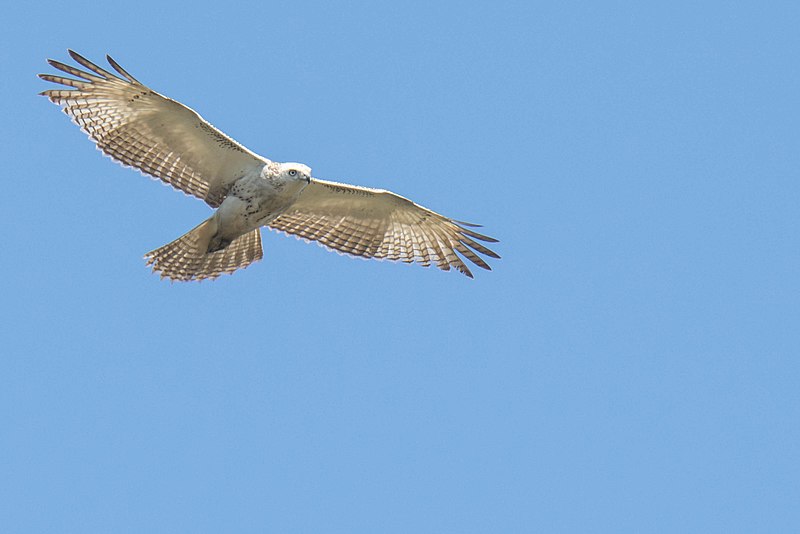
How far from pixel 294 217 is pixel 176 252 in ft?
5.31

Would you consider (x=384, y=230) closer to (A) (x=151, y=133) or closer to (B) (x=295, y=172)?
(B) (x=295, y=172)

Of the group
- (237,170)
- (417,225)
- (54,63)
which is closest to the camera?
(54,63)

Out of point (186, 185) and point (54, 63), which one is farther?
point (186, 185)

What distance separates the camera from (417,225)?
19.1 metres

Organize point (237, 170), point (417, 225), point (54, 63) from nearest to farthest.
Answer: point (54, 63) → point (237, 170) → point (417, 225)

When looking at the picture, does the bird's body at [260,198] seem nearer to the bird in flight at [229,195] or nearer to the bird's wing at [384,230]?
the bird in flight at [229,195]

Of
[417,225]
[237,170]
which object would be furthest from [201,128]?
[417,225]

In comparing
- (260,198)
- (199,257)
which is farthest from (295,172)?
(199,257)

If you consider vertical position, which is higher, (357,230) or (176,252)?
(357,230)

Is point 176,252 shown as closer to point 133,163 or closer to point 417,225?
point 133,163

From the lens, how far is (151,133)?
695 inches

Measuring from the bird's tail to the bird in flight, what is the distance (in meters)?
0.01

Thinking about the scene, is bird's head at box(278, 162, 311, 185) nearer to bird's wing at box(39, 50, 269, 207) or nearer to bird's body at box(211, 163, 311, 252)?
bird's body at box(211, 163, 311, 252)

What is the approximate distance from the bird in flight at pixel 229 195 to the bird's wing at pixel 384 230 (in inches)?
0.5
